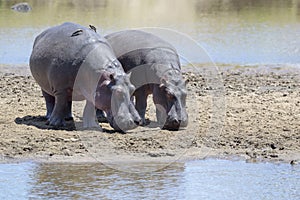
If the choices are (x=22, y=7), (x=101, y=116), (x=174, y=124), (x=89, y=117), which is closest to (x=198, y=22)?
(x=22, y=7)

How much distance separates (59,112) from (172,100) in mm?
1408

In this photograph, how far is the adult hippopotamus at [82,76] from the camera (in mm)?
9328

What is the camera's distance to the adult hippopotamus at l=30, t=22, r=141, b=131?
933 cm

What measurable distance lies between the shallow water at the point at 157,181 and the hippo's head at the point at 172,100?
1.05m

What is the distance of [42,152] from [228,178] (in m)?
2.14

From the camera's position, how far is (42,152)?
895cm

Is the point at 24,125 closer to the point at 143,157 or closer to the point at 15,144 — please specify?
the point at 15,144

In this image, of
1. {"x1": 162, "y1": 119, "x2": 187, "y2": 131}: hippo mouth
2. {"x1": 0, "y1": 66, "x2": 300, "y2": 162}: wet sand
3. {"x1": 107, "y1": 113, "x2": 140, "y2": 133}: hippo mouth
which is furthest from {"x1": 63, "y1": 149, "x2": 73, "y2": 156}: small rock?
{"x1": 162, "y1": 119, "x2": 187, "y2": 131}: hippo mouth

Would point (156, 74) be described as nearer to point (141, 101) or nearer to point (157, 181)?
point (141, 101)

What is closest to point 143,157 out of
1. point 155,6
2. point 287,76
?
point 287,76

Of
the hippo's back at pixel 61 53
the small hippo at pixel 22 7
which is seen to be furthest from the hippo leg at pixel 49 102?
the small hippo at pixel 22 7

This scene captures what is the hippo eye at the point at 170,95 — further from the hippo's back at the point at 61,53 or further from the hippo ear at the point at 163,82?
the hippo's back at the point at 61,53

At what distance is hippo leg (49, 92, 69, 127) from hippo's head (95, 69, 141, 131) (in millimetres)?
716

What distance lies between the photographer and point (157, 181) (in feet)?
26.0
